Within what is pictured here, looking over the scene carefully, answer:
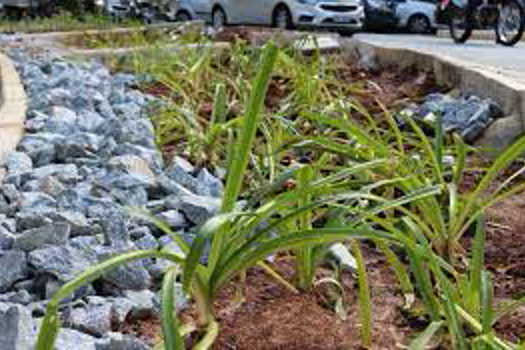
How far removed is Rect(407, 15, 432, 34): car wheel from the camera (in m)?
23.8

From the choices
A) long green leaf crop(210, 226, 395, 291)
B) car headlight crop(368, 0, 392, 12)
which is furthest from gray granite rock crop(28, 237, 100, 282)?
car headlight crop(368, 0, 392, 12)

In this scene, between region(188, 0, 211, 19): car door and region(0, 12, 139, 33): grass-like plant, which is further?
region(188, 0, 211, 19): car door

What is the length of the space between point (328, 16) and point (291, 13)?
71 centimetres

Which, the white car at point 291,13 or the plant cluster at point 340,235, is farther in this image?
the white car at point 291,13

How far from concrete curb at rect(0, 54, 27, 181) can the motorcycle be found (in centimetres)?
902

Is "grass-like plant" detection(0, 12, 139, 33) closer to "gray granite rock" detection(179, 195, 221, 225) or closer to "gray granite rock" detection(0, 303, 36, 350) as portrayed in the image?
"gray granite rock" detection(179, 195, 221, 225)

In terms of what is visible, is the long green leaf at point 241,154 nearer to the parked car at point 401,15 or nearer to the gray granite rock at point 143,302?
the gray granite rock at point 143,302

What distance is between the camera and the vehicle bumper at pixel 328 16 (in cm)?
1822

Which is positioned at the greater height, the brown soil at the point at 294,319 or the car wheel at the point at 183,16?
the brown soil at the point at 294,319

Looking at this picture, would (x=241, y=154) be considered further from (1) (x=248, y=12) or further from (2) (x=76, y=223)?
(1) (x=248, y=12)

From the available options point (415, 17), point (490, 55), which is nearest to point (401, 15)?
point (415, 17)

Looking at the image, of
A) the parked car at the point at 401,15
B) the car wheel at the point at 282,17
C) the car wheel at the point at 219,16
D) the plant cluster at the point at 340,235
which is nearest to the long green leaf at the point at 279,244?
the plant cluster at the point at 340,235

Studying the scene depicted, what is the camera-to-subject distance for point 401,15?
23.7 m

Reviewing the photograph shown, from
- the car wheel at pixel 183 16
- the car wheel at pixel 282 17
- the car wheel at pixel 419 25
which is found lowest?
the car wheel at pixel 419 25
